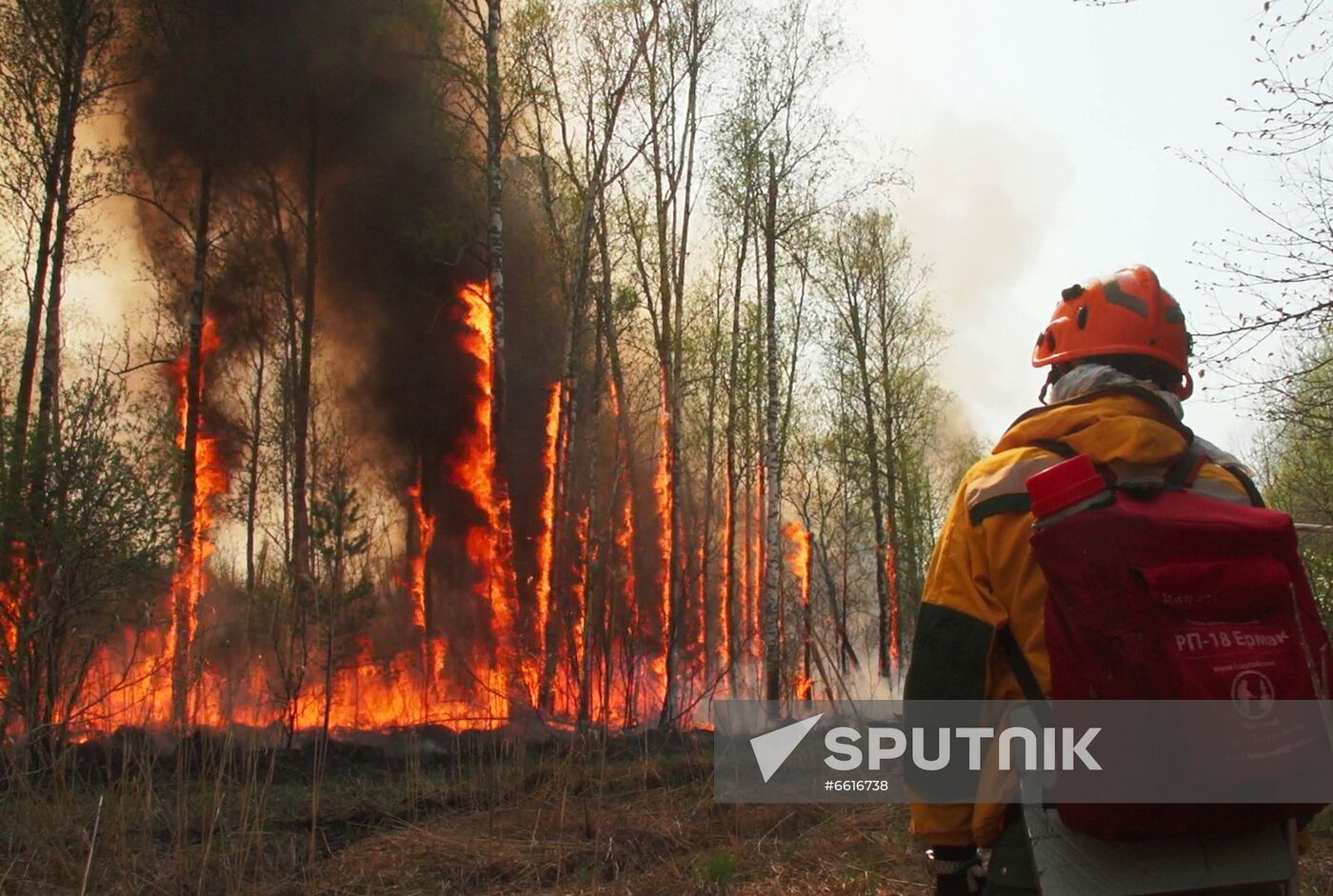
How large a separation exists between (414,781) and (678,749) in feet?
16.5

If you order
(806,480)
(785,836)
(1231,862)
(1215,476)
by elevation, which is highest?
(806,480)

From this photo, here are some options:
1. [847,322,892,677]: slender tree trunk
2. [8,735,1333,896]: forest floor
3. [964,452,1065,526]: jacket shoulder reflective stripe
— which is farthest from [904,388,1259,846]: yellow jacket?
[847,322,892,677]: slender tree trunk

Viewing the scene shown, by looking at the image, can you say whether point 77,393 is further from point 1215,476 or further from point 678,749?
point 1215,476

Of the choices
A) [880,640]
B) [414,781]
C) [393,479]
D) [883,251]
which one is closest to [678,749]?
[414,781]

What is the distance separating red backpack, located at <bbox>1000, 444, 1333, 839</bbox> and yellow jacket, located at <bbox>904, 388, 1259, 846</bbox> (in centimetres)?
8

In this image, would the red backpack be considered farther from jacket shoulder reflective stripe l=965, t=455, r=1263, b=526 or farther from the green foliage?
the green foliage

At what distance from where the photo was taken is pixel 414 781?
905 centimetres

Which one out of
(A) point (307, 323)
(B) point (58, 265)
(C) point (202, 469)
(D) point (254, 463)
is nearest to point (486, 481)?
(A) point (307, 323)

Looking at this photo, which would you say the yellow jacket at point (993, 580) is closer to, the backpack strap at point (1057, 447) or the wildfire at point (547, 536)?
the backpack strap at point (1057, 447)

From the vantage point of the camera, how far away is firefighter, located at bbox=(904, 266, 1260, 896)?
211 cm

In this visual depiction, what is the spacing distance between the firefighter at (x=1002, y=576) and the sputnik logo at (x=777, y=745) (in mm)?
8379

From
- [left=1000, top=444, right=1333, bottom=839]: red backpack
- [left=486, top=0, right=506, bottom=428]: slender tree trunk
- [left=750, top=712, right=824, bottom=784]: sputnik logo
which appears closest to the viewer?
[left=1000, top=444, right=1333, bottom=839]: red backpack

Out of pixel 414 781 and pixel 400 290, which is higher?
pixel 400 290

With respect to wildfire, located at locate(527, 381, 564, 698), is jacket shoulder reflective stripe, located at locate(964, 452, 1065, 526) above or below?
below
